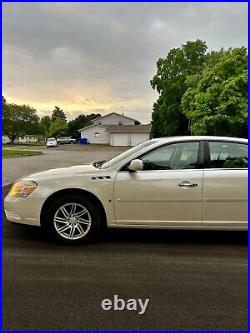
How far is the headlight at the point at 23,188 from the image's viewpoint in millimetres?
5336

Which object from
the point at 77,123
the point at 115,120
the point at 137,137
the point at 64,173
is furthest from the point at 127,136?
the point at 64,173

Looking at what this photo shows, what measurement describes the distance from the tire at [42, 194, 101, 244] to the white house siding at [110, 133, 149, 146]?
55.6m

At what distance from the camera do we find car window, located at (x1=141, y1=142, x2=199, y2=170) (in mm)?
5344

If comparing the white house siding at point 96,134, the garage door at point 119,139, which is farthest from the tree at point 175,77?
the white house siding at point 96,134

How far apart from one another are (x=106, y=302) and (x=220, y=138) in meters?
2.98

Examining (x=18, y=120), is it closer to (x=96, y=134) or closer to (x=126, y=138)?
(x=96, y=134)

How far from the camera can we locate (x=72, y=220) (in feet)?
17.4

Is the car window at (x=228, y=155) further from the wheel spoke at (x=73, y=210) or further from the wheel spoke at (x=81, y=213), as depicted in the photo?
the wheel spoke at (x=73, y=210)

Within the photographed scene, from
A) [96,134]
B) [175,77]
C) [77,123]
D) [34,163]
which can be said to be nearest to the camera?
[34,163]

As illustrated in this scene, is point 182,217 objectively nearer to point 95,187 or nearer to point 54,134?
point 95,187

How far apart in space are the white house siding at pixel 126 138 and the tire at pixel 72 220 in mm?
55648

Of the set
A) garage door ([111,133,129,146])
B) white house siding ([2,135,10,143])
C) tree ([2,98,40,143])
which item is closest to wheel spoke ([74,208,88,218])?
garage door ([111,133,129,146])

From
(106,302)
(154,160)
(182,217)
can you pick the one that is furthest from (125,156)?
(106,302)

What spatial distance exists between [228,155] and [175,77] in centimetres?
5359
